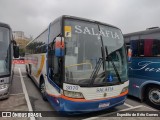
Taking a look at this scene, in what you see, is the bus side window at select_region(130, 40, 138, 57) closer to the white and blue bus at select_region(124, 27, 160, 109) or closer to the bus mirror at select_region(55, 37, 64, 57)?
the white and blue bus at select_region(124, 27, 160, 109)

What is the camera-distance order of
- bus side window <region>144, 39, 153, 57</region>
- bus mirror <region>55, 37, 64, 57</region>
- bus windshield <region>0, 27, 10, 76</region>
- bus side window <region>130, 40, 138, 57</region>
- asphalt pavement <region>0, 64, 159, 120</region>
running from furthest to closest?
bus side window <region>130, 40, 138, 57</region> → bus side window <region>144, 39, 153, 57</region> → bus windshield <region>0, 27, 10, 76</region> → asphalt pavement <region>0, 64, 159, 120</region> → bus mirror <region>55, 37, 64, 57</region>

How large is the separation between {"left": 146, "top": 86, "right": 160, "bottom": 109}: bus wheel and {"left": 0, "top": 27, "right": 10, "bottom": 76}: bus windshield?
5.52 m

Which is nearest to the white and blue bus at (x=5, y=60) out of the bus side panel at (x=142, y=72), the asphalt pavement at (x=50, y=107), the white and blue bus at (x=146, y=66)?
the asphalt pavement at (x=50, y=107)

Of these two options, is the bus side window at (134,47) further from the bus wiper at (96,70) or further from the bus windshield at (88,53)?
the bus wiper at (96,70)

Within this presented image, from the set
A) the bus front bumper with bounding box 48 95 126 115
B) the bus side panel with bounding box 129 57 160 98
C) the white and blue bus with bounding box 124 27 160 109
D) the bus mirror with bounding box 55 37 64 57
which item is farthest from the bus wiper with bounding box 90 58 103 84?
the bus side panel with bounding box 129 57 160 98

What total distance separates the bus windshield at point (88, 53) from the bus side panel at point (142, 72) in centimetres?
148

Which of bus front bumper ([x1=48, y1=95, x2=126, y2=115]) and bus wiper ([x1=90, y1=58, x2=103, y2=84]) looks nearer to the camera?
bus front bumper ([x1=48, y1=95, x2=126, y2=115])

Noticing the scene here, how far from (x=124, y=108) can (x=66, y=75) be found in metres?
2.93

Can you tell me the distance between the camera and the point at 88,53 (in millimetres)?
4992

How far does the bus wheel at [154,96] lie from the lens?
6439mm

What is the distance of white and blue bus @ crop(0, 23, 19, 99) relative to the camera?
6.29 meters

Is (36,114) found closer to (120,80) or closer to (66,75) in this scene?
(66,75)

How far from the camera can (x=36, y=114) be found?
5.46 m

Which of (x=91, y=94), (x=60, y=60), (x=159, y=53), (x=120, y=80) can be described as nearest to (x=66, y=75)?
(x=60, y=60)
